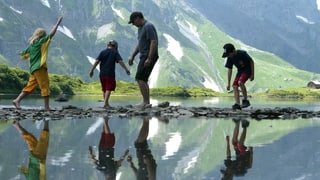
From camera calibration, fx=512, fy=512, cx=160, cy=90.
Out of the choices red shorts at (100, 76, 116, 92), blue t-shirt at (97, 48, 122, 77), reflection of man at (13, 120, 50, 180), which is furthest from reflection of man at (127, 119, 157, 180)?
blue t-shirt at (97, 48, 122, 77)

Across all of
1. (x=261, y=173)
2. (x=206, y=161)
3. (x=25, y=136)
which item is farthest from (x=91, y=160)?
(x=25, y=136)

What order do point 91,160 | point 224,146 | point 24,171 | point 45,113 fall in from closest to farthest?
1. point 24,171
2. point 91,160
3. point 224,146
4. point 45,113

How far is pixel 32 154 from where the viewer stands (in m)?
8.63

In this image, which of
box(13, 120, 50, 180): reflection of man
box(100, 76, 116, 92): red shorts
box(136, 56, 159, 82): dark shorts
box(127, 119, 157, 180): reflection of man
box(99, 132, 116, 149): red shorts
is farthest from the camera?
box(100, 76, 116, 92): red shorts

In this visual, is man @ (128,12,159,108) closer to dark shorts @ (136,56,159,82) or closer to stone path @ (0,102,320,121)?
dark shorts @ (136,56,159,82)

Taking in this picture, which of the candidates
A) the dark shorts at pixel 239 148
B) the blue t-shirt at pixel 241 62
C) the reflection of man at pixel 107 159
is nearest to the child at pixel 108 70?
the blue t-shirt at pixel 241 62

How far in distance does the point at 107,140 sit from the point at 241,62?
43.6 feet

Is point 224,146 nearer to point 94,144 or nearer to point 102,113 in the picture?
point 94,144

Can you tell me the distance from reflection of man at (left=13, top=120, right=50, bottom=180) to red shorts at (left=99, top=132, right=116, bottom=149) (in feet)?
3.65

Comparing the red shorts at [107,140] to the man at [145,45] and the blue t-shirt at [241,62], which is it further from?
the blue t-shirt at [241,62]

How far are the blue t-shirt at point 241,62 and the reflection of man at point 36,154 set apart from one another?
11748 millimetres

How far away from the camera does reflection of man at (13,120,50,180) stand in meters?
6.81

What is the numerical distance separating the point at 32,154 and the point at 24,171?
1648 millimetres

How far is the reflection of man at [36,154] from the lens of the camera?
6809 mm
